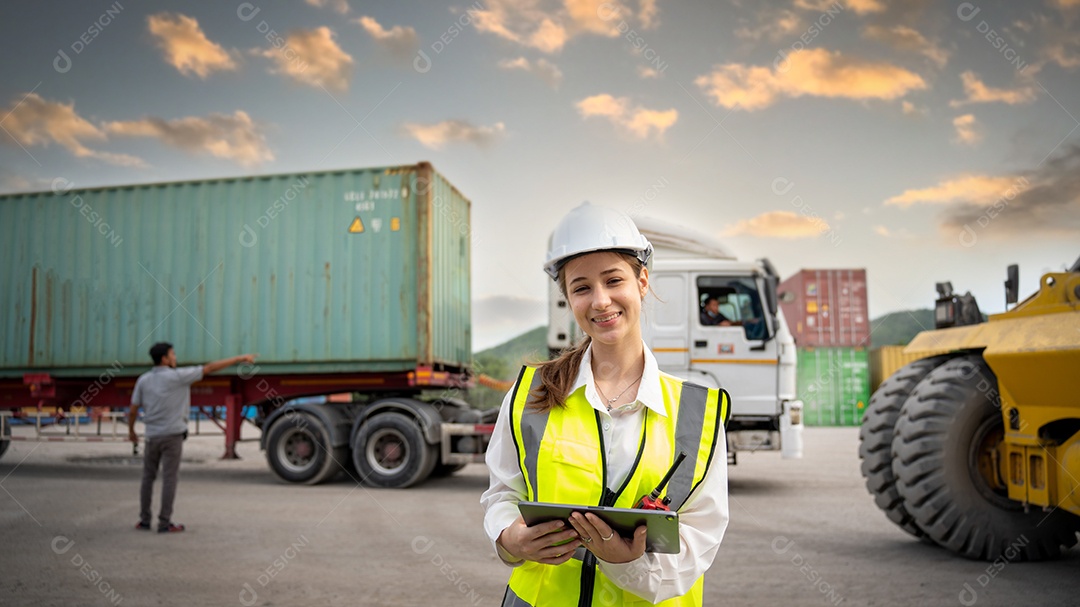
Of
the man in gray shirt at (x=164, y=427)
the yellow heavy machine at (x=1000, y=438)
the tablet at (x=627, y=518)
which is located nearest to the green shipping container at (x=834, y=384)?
the yellow heavy machine at (x=1000, y=438)

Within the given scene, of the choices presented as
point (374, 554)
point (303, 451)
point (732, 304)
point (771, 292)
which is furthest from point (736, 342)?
point (303, 451)

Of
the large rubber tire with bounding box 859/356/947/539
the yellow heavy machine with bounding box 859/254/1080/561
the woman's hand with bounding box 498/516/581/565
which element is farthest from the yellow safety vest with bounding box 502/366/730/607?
the large rubber tire with bounding box 859/356/947/539

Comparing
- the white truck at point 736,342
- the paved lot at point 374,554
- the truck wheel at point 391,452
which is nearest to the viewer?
the paved lot at point 374,554

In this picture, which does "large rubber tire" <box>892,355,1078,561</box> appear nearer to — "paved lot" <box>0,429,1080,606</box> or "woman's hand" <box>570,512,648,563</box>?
"paved lot" <box>0,429,1080,606</box>

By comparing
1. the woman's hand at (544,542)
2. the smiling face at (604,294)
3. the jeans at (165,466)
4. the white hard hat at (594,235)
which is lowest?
the jeans at (165,466)

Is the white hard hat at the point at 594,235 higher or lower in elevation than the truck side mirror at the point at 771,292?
lower

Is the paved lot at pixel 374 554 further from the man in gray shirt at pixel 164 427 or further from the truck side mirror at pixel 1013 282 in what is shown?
the truck side mirror at pixel 1013 282

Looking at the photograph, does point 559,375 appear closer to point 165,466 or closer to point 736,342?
point 165,466

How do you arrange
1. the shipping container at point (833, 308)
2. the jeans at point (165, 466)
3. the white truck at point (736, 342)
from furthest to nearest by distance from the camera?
the shipping container at point (833, 308) → the white truck at point (736, 342) → the jeans at point (165, 466)

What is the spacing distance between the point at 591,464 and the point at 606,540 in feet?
→ 0.73

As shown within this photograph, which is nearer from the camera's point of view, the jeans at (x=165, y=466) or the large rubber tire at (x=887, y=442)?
the large rubber tire at (x=887, y=442)

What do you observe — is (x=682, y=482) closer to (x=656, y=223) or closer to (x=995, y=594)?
(x=995, y=594)

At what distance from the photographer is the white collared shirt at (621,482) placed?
1678mm

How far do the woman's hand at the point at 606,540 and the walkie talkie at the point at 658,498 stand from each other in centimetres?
6
